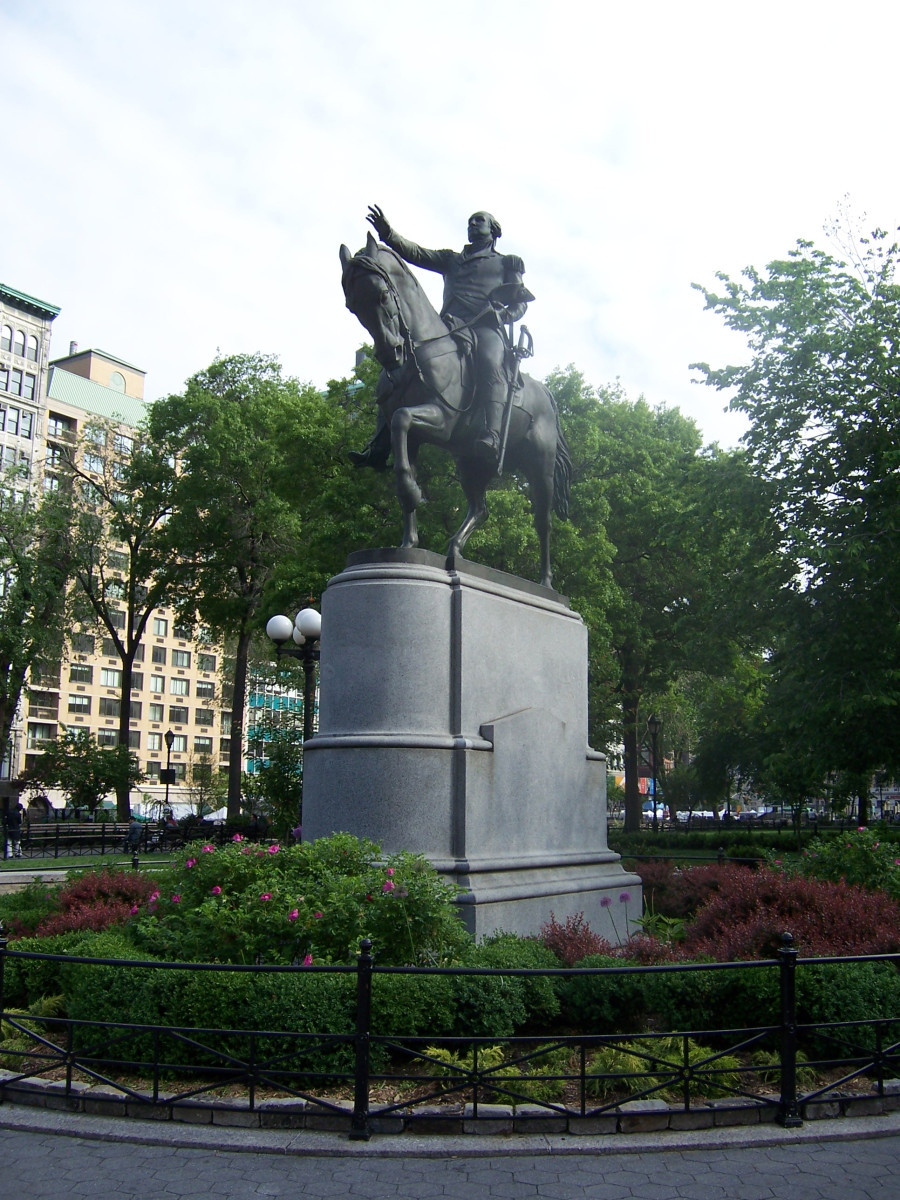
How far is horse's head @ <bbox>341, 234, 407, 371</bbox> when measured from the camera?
11406 mm

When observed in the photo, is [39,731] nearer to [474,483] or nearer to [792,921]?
[474,483]

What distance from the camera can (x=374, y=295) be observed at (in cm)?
1147

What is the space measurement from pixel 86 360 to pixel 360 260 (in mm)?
98005

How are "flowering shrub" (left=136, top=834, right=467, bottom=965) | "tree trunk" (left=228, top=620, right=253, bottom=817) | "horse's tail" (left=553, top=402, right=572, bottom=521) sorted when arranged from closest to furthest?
"flowering shrub" (left=136, top=834, right=467, bottom=965) < "horse's tail" (left=553, top=402, right=572, bottom=521) < "tree trunk" (left=228, top=620, right=253, bottom=817)

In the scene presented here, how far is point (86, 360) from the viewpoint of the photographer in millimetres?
101500

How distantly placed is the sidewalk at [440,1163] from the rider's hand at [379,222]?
922 centimetres

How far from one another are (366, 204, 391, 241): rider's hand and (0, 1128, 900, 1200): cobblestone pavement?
9339 mm

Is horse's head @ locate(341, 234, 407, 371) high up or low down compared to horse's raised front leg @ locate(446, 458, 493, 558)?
up

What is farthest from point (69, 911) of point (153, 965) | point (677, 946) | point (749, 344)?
point (749, 344)

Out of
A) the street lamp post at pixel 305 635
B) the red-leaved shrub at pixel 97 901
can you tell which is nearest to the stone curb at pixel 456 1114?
the red-leaved shrub at pixel 97 901

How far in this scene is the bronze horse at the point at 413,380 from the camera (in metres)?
11.6

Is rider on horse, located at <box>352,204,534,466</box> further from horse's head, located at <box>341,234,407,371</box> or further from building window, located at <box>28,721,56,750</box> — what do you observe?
building window, located at <box>28,721,56,750</box>

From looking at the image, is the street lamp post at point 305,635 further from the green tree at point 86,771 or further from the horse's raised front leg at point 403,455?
the green tree at point 86,771

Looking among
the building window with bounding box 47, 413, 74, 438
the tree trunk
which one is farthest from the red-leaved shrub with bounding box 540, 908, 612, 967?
the building window with bounding box 47, 413, 74, 438
